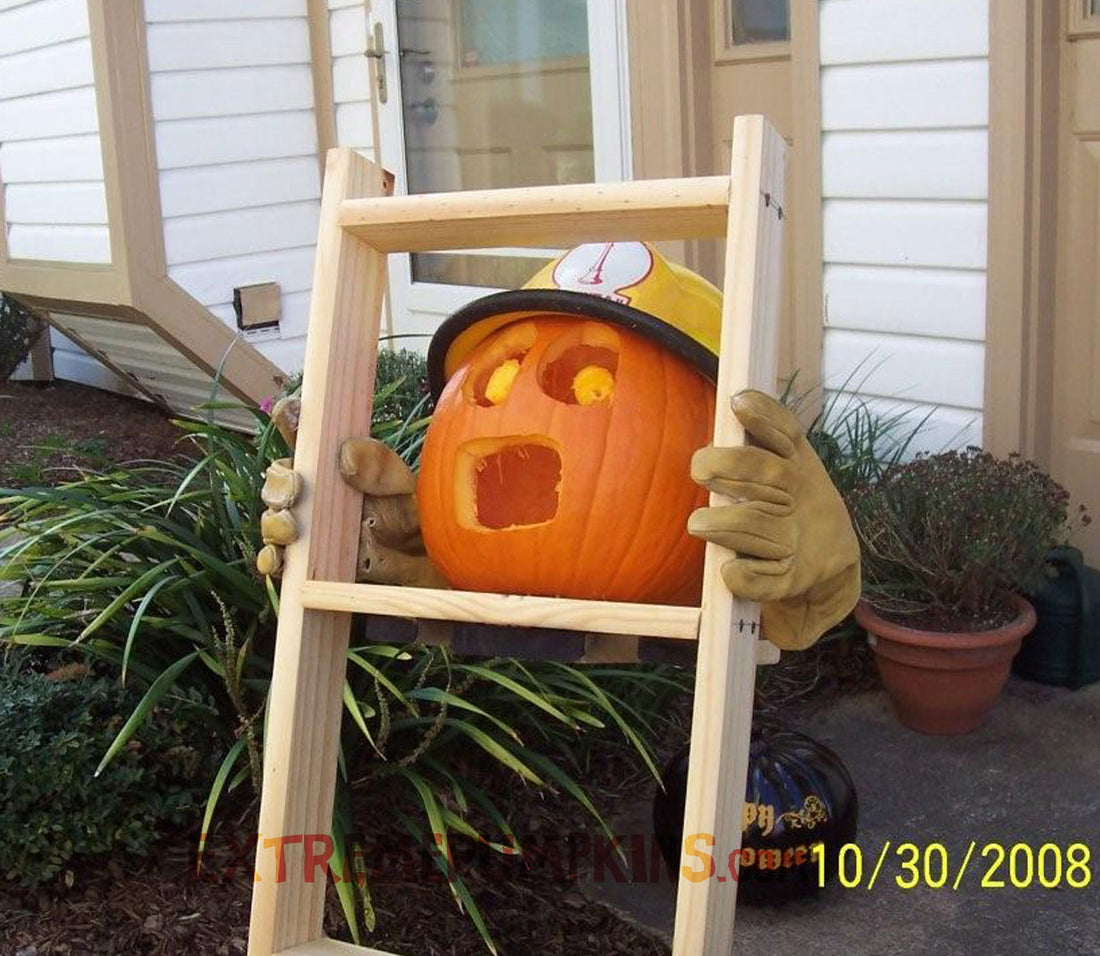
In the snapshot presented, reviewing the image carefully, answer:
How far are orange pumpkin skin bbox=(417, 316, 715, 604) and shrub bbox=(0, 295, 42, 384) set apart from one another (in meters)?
6.27

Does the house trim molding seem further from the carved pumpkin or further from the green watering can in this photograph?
the carved pumpkin

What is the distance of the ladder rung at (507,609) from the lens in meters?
1.74

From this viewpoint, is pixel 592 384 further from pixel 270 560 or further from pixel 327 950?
pixel 327 950

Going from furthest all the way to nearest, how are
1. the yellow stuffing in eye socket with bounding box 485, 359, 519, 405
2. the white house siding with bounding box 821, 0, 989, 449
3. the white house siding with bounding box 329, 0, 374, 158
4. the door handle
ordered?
the white house siding with bounding box 329, 0, 374, 158 → the door handle → the white house siding with bounding box 821, 0, 989, 449 → the yellow stuffing in eye socket with bounding box 485, 359, 519, 405

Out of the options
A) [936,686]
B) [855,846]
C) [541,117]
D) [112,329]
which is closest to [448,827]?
[855,846]

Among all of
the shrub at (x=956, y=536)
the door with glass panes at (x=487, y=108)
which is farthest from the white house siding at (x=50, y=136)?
the shrub at (x=956, y=536)

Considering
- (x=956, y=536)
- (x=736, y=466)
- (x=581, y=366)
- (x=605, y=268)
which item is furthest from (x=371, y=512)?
(x=956, y=536)

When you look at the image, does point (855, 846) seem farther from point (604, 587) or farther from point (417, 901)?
point (604, 587)

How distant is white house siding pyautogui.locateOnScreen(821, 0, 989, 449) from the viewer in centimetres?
381

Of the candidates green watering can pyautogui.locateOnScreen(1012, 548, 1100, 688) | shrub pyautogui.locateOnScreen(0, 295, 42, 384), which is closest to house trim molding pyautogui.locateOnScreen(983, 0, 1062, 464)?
green watering can pyautogui.locateOnScreen(1012, 548, 1100, 688)

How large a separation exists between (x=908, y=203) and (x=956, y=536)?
1114 mm

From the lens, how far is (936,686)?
346 cm

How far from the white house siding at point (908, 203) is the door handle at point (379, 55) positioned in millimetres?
2209
